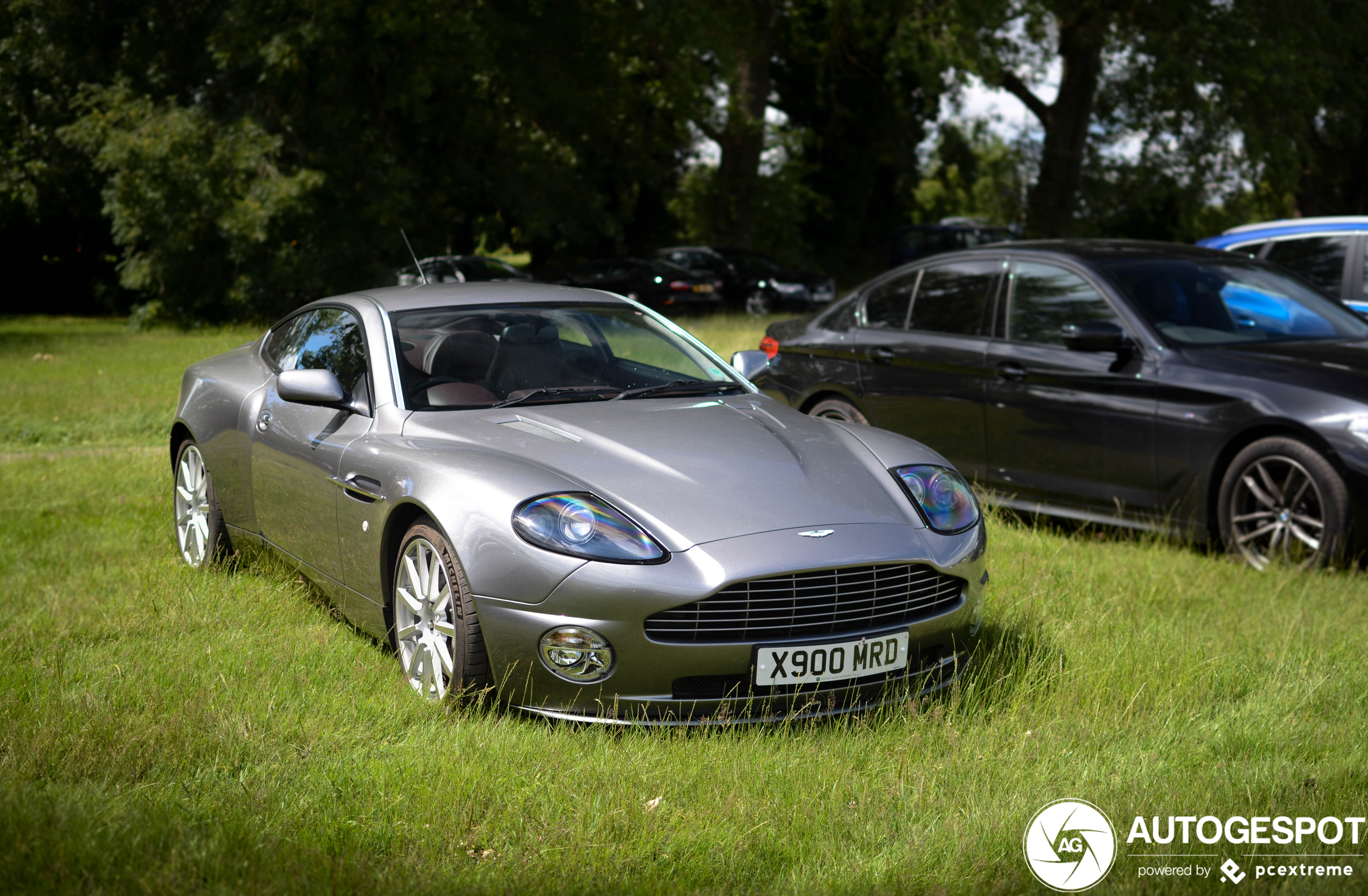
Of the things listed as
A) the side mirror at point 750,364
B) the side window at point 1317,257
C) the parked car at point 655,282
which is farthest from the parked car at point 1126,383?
the parked car at point 655,282

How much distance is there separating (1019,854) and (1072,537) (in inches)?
153

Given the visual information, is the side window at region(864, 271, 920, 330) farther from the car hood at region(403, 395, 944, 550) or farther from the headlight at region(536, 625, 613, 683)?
the headlight at region(536, 625, 613, 683)

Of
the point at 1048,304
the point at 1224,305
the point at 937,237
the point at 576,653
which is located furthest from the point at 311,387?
the point at 937,237

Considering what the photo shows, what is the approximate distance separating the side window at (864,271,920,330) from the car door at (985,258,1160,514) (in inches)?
28.2


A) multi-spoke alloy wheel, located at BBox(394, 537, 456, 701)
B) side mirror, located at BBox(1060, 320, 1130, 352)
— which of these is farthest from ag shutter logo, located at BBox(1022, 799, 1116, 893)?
side mirror, located at BBox(1060, 320, 1130, 352)

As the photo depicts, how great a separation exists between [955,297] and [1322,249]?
382 centimetres

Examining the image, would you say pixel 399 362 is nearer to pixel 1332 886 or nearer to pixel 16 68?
pixel 1332 886

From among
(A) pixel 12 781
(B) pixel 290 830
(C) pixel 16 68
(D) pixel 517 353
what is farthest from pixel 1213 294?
(C) pixel 16 68

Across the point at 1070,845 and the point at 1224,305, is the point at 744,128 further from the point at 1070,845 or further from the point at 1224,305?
the point at 1070,845

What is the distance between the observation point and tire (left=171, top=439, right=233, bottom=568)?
19.7ft

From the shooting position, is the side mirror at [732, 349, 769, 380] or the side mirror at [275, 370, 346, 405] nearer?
the side mirror at [275, 370, 346, 405]

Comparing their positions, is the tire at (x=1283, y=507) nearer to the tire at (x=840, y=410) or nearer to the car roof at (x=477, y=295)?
the tire at (x=840, y=410)

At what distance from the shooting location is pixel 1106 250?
23.8 ft

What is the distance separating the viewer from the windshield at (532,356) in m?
4.91
